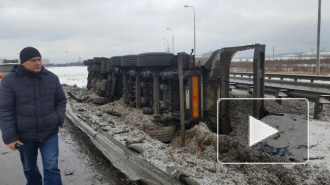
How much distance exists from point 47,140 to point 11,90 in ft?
2.42

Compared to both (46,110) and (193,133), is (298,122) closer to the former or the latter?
(193,133)

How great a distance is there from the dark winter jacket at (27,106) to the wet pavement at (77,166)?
100cm

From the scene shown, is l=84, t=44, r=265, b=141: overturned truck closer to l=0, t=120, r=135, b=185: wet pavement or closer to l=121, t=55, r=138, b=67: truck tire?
l=121, t=55, r=138, b=67: truck tire

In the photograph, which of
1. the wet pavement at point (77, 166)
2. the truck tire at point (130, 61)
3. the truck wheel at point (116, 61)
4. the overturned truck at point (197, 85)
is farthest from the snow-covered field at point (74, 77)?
the wet pavement at point (77, 166)

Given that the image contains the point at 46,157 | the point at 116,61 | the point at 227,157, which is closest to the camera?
the point at 46,157

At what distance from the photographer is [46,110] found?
3387 mm

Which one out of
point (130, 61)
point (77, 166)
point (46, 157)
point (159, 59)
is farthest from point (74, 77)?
point (46, 157)

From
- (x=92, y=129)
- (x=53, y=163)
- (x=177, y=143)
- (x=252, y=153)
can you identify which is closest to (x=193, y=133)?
(x=177, y=143)

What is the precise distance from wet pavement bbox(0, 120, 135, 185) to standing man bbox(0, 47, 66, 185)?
2.03 ft

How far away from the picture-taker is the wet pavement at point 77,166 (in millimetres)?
3967

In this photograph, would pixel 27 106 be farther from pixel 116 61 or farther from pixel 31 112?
pixel 116 61
